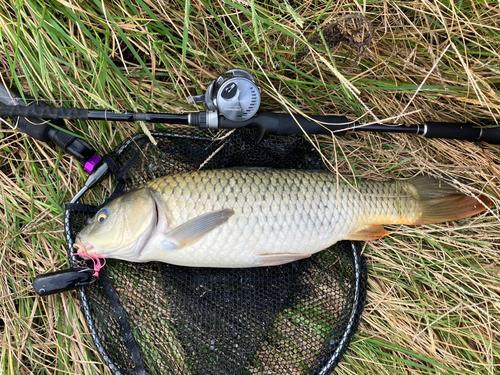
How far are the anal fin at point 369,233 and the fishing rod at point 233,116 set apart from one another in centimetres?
51

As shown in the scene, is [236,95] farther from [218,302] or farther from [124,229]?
[218,302]

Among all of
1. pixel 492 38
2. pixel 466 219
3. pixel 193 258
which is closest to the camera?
pixel 193 258

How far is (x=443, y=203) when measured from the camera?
1.85 meters

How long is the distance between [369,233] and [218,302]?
87 centimetres

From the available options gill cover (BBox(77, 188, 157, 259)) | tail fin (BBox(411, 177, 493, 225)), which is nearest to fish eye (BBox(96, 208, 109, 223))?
gill cover (BBox(77, 188, 157, 259))

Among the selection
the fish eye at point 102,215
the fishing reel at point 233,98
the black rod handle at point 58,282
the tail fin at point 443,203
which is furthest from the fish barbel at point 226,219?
the tail fin at point 443,203

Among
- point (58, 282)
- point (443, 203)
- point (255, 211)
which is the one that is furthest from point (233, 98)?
point (443, 203)

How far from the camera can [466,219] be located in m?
1.94

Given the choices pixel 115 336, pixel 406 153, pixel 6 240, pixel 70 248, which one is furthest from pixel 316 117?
pixel 6 240

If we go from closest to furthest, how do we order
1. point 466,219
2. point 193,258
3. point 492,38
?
point 193,258, point 492,38, point 466,219

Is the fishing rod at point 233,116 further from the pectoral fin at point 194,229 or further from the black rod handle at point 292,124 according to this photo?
the pectoral fin at point 194,229

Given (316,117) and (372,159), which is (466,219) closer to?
(372,159)

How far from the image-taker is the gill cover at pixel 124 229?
1.55 m

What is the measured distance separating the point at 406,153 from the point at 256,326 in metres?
1.29
